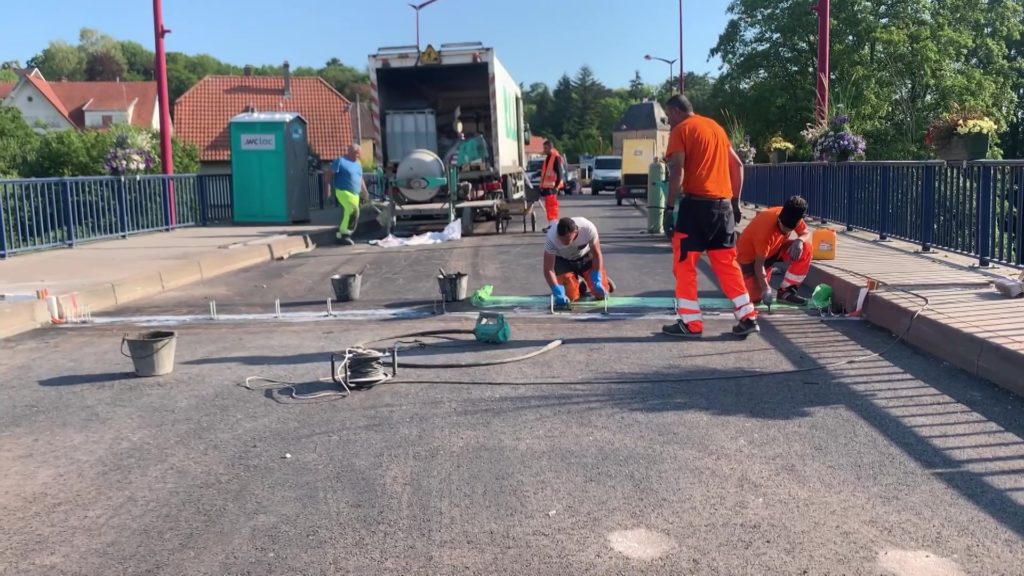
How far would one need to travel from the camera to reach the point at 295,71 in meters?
109

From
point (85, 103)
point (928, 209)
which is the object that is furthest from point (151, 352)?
point (85, 103)

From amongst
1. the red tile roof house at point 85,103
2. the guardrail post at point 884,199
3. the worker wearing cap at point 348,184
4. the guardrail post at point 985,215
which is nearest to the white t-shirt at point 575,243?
the guardrail post at point 985,215

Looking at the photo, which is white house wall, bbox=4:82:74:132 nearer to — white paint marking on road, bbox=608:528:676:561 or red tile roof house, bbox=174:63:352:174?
red tile roof house, bbox=174:63:352:174

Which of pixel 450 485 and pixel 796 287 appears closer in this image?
pixel 450 485

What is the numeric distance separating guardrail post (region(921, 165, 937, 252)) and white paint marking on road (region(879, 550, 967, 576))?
8346 mm

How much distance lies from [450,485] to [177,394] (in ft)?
8.59

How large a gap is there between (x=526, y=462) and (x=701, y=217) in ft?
11.0

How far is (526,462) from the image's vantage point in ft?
14.7

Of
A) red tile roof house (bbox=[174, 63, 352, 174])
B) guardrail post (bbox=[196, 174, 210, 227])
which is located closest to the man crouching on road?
guardrail post (bbox=[196, 174, 210, 227])

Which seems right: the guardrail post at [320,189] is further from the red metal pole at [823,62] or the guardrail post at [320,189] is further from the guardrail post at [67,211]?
the red metal pole at [823,62]

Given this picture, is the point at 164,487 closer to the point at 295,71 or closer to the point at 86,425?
the point at 86,425

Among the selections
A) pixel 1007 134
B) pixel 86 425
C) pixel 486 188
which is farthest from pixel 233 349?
pixel 1007 134

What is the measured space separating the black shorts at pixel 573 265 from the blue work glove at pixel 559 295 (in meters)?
0.21

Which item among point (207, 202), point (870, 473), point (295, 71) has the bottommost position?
point (870, 473)
